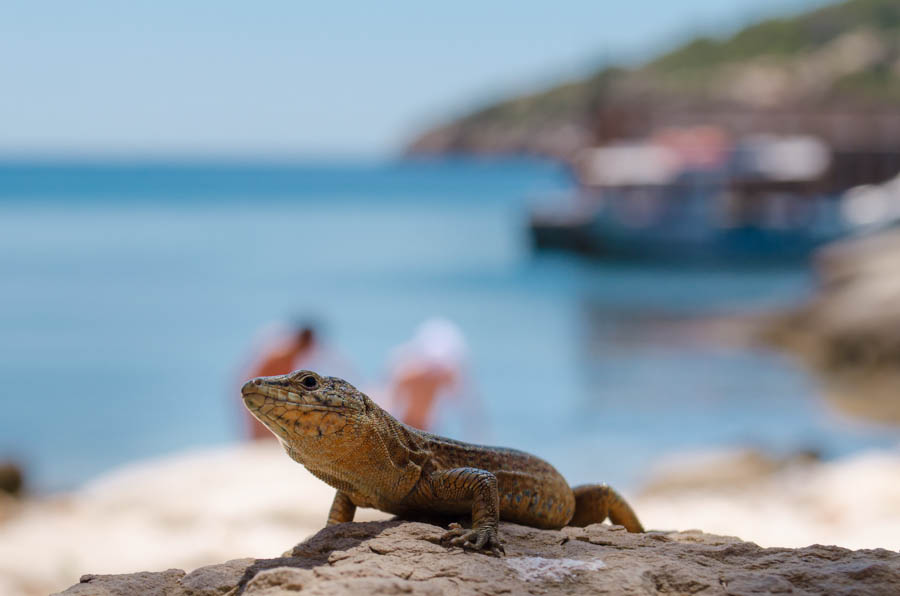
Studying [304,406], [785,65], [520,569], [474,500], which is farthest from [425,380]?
[785,65]

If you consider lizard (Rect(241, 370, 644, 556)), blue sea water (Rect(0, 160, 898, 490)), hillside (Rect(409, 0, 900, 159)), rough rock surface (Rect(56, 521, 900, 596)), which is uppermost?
hillside (Rect(409, 0, 900, 159))

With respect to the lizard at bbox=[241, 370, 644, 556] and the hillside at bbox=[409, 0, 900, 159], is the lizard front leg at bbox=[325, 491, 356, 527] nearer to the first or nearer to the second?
the lizard at bbox=[241, 370, 644, 556]

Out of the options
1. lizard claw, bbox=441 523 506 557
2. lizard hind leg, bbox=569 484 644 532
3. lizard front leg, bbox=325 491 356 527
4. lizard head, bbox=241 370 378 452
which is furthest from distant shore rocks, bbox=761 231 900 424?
lizard head, bbox=241 370 378 452

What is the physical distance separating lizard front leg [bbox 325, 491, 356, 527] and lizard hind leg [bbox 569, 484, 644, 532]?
1145 millimetres

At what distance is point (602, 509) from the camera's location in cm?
515

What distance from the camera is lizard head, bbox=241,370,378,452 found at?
392 cm

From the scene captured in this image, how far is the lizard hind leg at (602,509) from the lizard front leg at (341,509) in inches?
45.1

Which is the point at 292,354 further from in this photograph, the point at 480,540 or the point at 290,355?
the point at 480,540

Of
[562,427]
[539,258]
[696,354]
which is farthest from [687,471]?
[539,258]

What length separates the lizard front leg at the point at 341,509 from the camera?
4.62 m

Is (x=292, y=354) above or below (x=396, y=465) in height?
above

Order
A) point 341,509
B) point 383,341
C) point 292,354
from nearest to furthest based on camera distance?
point 341,509
point 292,354
point 383,341

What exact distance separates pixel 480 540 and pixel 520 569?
0.23 metres

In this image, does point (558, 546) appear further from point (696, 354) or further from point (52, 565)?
point (696, 354)
